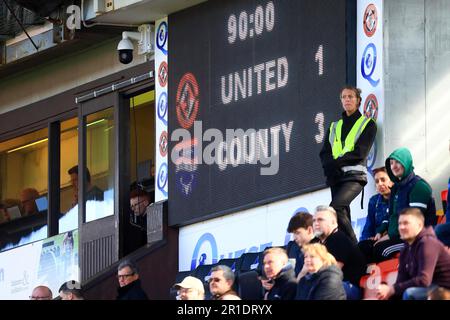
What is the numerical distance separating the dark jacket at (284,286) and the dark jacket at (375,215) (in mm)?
1874

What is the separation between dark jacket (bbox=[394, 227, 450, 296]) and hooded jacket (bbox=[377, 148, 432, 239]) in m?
2.14

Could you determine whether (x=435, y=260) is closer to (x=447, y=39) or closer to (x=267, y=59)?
(x=447, y=39)

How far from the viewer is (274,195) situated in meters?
16.6

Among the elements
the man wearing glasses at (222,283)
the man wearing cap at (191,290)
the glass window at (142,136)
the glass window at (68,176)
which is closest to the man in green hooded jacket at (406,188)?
the man wearing glasses at (222,283)

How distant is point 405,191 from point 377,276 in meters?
1.36

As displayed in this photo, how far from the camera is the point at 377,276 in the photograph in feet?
39.8

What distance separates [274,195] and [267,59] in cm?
141

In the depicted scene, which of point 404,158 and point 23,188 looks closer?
point 404,158

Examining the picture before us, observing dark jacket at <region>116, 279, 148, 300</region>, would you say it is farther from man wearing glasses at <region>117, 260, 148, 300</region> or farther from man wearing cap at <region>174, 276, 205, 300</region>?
man wearing cap at <region>174, 276, 205, 300</region>

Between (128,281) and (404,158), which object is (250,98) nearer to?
(128,281)

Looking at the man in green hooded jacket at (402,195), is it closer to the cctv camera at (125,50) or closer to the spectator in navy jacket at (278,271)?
the spectator in navy jacket at (278,271)

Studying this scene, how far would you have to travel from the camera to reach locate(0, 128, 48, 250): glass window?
2231cm

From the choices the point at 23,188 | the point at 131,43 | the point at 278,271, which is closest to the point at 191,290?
the point at 278,271
